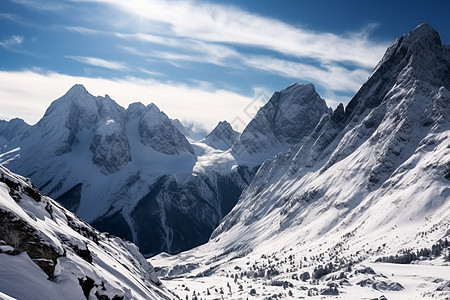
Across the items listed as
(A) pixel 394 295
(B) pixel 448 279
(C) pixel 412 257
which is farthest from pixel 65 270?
(C) pixel 412 257

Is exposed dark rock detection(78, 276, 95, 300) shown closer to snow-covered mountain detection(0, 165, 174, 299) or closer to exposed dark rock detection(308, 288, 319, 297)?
snow-covered mountain detection(0, 165, 174, 299)

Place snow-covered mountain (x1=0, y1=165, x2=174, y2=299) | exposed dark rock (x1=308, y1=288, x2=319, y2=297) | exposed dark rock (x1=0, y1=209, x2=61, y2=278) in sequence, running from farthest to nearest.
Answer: exposed dark rock (x1=308, y1=288, x2=319, y2=297)
exposed dark rock (x1=0, y1=209, x2=61, y2=278)
snow-covered mountain (x1=0, y1=165, x2=174, y2=299)

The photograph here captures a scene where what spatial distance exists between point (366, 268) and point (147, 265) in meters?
127

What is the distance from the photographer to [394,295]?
157500 mm

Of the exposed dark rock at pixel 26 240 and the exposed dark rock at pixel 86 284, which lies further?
the exposed dark rock at pixel 86 284

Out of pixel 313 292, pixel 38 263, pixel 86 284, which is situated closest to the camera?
pixel 38 263

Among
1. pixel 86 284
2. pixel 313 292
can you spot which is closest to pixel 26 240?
pixel 86 284

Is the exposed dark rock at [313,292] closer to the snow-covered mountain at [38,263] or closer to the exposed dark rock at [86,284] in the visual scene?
the snow-covered mountain at [38,263]

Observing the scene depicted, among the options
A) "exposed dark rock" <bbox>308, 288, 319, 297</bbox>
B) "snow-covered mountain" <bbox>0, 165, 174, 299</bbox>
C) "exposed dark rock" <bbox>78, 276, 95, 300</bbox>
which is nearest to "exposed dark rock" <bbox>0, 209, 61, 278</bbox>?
"snow-covered mountain" <bbox>0, 165, 174, 299</bbox>

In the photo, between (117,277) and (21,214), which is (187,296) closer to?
(117,277)

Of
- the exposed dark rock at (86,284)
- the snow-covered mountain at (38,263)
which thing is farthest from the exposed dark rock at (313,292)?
the exposed dark rock at (86,284)

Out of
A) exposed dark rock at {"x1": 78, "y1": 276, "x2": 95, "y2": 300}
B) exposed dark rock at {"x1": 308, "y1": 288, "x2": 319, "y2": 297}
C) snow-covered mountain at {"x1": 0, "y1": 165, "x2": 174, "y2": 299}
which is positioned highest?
snow-covered mountain at {"x1": 0, "y1": 165, "x2": 174, "y2": 299}

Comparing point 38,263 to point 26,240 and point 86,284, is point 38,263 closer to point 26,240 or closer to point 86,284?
point 26,240

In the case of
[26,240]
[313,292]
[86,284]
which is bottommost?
[313,292]
